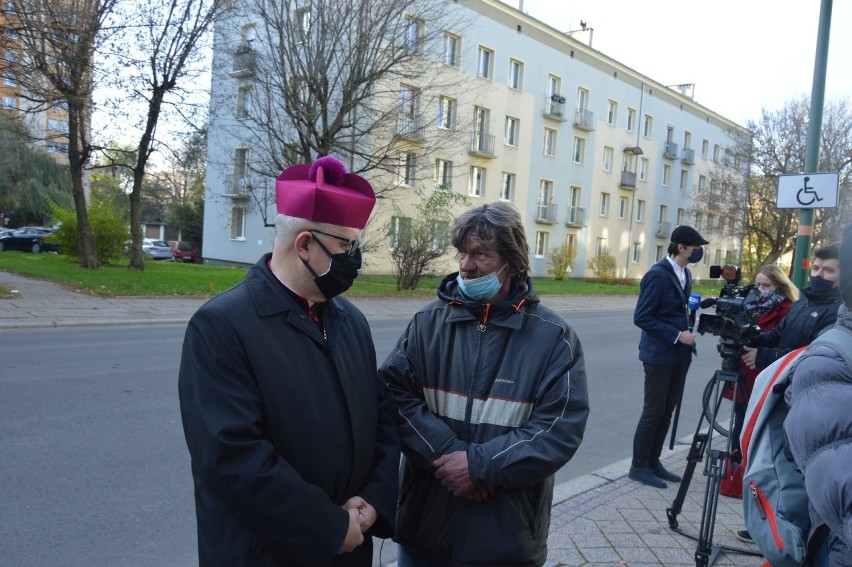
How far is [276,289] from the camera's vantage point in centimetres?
213

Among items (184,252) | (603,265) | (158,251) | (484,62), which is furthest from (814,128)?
(158,251)

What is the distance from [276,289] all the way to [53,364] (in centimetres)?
806

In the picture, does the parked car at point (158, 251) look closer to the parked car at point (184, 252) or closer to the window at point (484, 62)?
the parked car at point (184, 252)

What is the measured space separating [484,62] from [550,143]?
768cm

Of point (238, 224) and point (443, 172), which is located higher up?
point (443, 172)

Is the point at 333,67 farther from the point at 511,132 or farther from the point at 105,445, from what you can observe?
the point at 511,132

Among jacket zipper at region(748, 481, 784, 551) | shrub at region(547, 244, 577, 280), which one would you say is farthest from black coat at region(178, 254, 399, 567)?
shrub at region(547, 244, 577, 280)

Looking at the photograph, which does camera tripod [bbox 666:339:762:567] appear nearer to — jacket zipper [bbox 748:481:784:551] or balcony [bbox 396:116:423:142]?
jacket zipper [bbox 748:481:784:551]

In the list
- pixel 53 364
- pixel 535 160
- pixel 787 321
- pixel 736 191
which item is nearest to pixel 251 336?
pixel 787 321

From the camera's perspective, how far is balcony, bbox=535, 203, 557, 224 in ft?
134

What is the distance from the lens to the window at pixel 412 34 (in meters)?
20.9

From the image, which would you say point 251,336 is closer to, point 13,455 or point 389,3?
point 13,455

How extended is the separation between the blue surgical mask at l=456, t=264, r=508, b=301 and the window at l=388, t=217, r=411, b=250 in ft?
68.8

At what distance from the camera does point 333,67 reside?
2170cm
